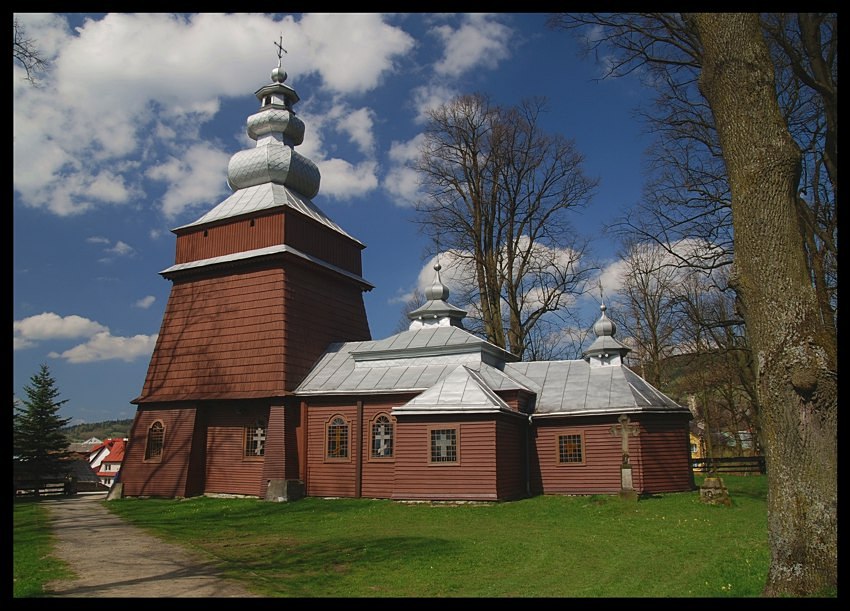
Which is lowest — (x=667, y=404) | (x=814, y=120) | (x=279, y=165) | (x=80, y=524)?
(x=80, y=524)

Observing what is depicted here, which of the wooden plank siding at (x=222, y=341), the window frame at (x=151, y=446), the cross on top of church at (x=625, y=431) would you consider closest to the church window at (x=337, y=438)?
the wooden plank siding at (x=222, y=341)

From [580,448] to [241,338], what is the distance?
1123cm

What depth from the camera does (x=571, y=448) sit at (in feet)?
64.5

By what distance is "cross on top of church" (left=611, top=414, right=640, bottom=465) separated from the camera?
1792cm

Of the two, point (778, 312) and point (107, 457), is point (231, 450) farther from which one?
point (107, 457)

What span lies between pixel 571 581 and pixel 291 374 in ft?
46.7

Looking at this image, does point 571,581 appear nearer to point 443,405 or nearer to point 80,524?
point 443,405

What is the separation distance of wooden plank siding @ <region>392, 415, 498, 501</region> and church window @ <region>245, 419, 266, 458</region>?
195 inches

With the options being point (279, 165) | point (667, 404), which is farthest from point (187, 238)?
point (667, 404)

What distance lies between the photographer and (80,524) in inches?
573

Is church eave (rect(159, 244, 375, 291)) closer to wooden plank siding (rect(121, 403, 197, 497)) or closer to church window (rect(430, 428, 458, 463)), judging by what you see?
wooden plank siding (rect(121, 403, 197, 497))

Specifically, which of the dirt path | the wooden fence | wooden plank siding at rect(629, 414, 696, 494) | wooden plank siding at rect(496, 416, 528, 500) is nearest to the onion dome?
wooden plank siding at rect(496, 416, 528, 500)

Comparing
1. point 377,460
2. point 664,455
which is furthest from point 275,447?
point 664,455
